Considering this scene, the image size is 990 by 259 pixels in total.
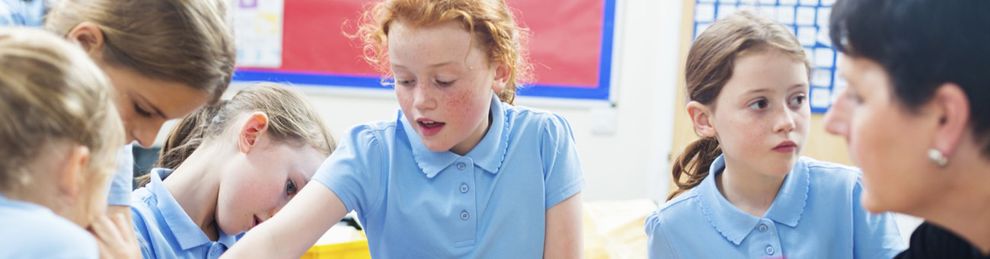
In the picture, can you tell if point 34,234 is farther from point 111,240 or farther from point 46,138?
point 111,240

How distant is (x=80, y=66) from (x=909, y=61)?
2.56ft

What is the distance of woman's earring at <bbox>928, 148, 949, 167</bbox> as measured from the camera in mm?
893

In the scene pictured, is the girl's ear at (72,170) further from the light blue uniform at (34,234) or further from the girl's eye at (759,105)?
the girl's eye at (759,105)

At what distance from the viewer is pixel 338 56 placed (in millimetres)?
3947

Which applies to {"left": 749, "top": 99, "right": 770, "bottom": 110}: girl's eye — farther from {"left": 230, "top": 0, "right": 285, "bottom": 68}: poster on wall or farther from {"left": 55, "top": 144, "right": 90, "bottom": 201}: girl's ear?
{"left": 230, "top": 0, "right": 285, "bottom": 68}: poster on wall

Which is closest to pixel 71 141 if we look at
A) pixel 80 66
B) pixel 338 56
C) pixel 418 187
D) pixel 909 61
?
pixel 80 66

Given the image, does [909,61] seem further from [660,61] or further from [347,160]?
[660,61]

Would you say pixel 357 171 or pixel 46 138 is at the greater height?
pixel 46 138

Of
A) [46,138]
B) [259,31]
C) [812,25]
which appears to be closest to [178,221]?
[46,138]

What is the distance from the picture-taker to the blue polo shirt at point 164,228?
1.50m

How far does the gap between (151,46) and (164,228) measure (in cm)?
49

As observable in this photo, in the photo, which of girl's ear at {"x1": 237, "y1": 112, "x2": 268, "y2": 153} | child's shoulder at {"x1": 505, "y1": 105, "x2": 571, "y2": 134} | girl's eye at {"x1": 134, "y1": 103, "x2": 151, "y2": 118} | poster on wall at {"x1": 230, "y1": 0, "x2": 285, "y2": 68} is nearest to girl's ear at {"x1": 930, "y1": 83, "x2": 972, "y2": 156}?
child's shoulder at {"x1": 505, "y1": 105, "x2": 571, "y2": 134}

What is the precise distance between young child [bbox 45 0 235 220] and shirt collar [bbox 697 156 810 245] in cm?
81

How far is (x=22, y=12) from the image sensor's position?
132 centimetres
